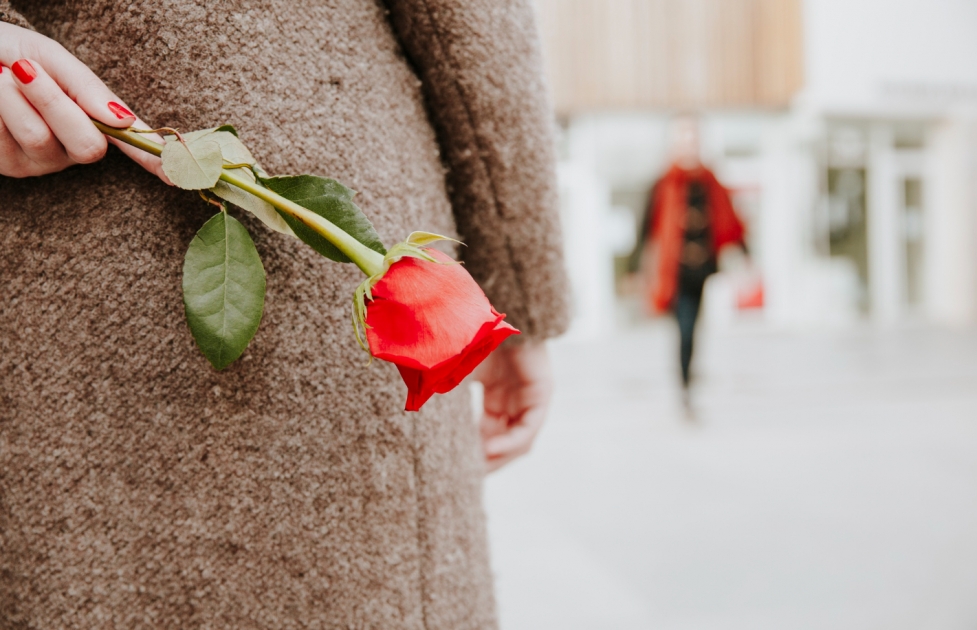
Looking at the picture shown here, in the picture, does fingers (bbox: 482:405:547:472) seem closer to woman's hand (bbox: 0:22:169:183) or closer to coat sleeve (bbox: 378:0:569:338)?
coat sleeve (bbox: 378:0:569:338)

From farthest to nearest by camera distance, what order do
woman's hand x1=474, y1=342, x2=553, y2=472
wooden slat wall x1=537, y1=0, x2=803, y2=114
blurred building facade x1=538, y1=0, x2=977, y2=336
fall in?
1. blurred building facade x1=538, y1=0, x2=977, y2=336
2. wooden slat wall x1=537, y1=0, x2=803, y2=114
3. woman's hand x1=474, y1=342, x2=553, y2=472

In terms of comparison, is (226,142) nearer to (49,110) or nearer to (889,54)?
(49,110)

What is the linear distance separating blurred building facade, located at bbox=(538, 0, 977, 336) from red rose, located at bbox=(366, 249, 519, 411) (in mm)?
10428

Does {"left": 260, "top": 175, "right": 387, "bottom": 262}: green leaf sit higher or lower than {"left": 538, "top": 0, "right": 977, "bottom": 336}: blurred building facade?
higher

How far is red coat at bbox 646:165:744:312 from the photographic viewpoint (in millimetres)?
4613

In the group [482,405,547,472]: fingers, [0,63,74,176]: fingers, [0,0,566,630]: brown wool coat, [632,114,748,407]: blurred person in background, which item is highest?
[0,63,74,176]: fingers

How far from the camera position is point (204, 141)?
49 centimetres

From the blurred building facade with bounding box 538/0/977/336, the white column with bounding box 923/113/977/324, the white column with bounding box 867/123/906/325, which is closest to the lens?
the blurred building facade with bounding box 538/0/977/336

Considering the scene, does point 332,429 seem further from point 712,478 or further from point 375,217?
point 712,478

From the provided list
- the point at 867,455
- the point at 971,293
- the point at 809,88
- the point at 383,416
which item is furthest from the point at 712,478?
the point at 971,293

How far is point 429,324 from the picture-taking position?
38 centimetres

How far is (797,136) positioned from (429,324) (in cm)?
1200

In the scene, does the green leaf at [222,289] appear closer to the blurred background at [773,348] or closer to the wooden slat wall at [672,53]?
the blurred background at [773,348]

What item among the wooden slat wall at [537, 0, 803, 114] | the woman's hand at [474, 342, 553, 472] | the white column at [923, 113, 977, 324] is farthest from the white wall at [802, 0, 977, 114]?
the woman's hand at [474, 342, 553, 472]
